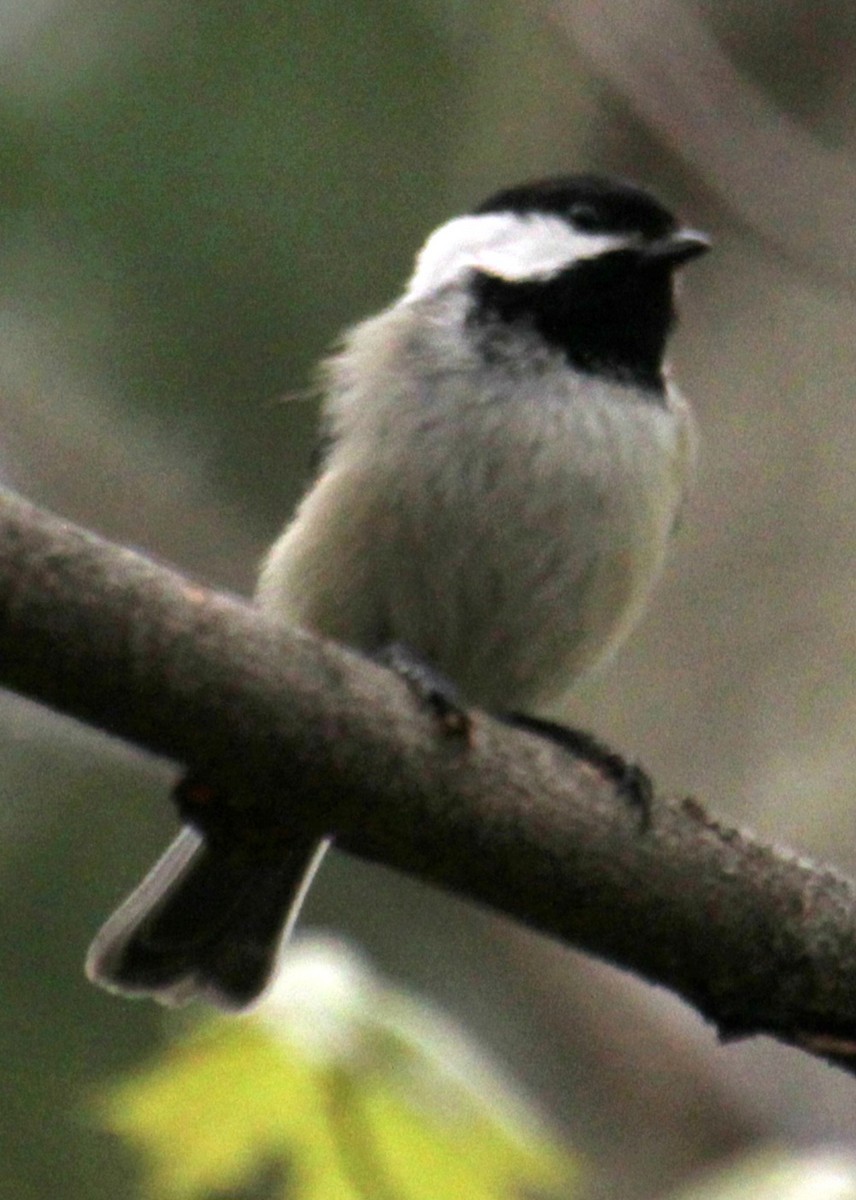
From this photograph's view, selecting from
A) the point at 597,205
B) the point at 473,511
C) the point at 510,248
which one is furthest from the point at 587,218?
the point at 473,511

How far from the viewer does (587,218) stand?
3738mm

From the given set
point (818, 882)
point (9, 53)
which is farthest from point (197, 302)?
point (818, 882)

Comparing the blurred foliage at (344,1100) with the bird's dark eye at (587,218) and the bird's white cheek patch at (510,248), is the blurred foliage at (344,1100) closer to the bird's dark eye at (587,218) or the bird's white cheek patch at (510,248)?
the bird's white cheek patch at (510,248)

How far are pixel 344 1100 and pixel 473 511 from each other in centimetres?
113

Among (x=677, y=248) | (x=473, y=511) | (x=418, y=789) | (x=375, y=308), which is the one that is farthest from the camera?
(x=375, y=308)

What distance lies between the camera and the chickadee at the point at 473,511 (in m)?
3.29

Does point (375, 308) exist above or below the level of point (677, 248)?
above

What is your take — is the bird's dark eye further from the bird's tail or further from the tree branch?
the tree branch

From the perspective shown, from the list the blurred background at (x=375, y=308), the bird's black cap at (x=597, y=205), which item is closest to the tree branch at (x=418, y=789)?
the blurred background at (x=375, y=308)

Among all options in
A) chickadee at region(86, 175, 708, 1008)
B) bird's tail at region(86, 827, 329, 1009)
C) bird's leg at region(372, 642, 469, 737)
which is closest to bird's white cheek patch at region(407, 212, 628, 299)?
chickadee at region(86, 175, 708, 1008)

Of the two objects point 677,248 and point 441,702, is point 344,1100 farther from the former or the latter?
point 677,248

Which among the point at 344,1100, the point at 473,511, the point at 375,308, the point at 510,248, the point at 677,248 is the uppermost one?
the point at 375,308

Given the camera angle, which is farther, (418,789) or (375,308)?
(375,308)

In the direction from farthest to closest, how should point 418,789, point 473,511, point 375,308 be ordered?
point 375,308
point 473,511
point 418,789
